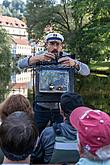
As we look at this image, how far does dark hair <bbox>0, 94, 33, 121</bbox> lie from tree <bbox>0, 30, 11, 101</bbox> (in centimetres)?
2284

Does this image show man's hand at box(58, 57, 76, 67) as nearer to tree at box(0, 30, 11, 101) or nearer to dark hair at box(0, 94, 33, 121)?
dark hair at box(0, 94, 33, 121)

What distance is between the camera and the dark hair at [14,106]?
2906 mm

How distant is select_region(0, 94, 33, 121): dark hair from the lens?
9.53 ft

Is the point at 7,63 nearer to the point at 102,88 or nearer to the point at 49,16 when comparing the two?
the point at 49,16

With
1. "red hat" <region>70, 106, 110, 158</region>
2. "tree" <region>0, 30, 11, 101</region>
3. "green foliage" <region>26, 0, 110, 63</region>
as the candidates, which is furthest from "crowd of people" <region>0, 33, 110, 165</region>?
"tree" <region>0, 30, 11, 101</region>

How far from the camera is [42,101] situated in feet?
12.8

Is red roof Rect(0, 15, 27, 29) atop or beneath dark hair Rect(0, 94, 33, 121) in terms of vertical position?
atop

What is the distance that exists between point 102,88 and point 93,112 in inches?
515

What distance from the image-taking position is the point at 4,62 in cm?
2669

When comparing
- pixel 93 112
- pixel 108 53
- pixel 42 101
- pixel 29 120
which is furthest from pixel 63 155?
pixel 108 53

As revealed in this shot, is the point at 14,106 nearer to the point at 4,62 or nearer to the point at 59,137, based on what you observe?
the point at 59,137

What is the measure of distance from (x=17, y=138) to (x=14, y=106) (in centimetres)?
100

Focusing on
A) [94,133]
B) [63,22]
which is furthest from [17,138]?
[63,22]

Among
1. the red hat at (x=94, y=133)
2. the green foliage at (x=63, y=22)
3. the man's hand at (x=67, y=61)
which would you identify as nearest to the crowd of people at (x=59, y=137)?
the red hat at (x=94, y=133)
